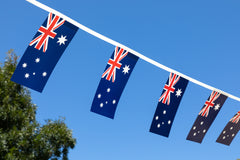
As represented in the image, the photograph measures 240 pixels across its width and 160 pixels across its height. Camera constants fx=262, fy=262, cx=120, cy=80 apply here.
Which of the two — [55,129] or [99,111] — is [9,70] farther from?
[99,111]

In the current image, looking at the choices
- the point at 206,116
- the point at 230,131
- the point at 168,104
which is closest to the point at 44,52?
the point at 168,104

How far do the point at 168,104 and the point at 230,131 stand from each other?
549 cm

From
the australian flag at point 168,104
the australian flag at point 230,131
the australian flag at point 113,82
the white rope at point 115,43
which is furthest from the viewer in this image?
the australian flag at point 230,131

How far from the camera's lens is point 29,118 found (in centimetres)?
1371

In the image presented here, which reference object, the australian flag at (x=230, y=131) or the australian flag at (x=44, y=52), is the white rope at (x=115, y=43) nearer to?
the australian flag at (x=44, y=52)

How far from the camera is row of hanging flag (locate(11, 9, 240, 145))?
23.9ft

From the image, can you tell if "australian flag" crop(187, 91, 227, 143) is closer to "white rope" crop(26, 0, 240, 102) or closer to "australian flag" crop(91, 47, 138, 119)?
"white rope" crop(26, 0, 240, 102)

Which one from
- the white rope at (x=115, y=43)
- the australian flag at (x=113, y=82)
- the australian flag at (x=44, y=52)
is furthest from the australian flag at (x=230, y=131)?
the australian flag at (x=44, y=52)

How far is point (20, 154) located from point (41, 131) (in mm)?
1986

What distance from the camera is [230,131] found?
46.1 feet

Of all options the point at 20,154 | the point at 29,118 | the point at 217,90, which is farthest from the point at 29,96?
the point at 217,90

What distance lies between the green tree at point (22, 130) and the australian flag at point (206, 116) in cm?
704

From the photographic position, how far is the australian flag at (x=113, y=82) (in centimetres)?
876

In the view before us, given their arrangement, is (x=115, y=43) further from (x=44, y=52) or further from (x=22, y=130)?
(x=22, y=130)
